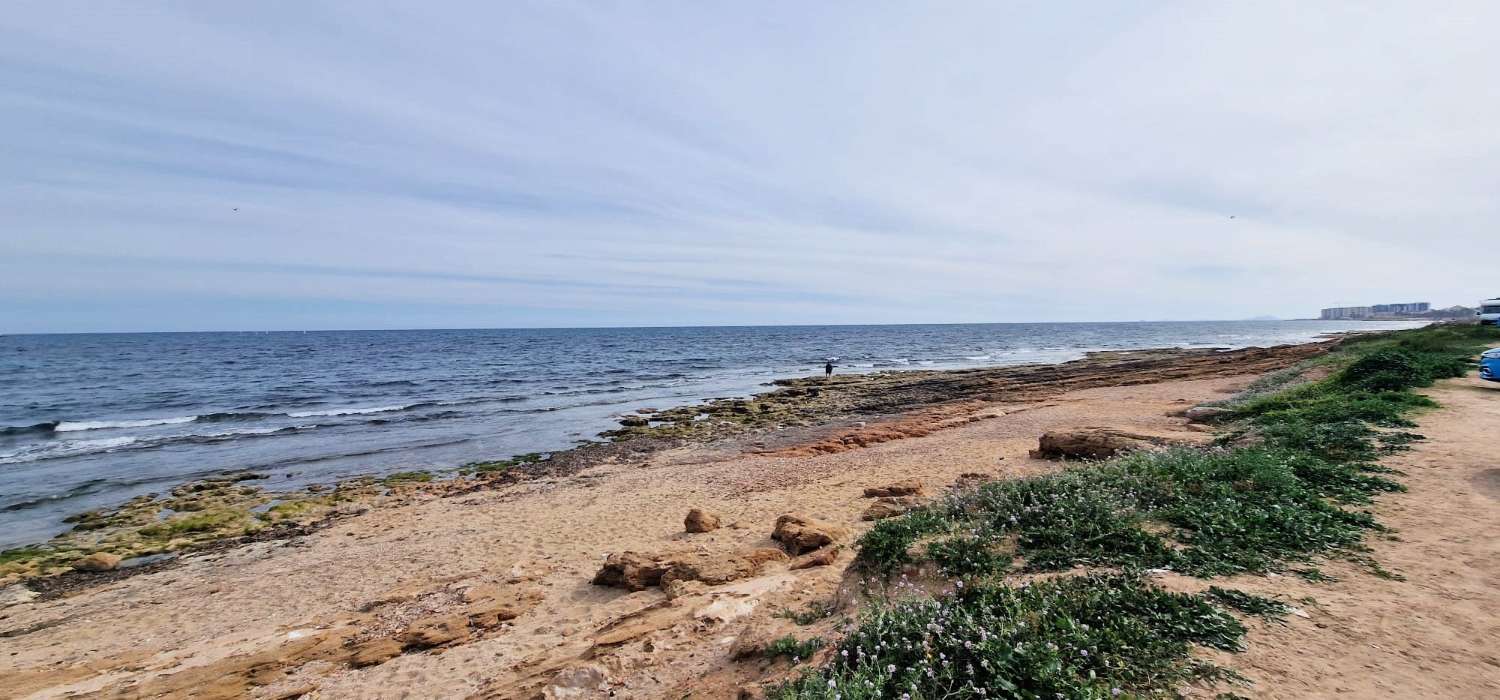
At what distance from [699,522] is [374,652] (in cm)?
462

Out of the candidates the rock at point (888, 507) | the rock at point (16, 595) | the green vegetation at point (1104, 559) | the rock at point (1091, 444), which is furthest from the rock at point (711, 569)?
the rock at point (16, 595)

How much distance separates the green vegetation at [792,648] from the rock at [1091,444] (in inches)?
305

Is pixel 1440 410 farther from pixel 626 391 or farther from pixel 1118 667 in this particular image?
pixel 626 391

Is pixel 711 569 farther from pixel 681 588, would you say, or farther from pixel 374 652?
pixel 374 652

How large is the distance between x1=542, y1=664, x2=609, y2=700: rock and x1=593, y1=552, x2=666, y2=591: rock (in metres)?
2.45

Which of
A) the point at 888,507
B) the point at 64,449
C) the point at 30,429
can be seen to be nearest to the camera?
the point at 888,507

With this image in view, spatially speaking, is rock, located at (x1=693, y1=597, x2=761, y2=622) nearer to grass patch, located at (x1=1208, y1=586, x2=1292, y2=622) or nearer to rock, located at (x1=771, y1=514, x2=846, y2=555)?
rock, located at (x1=771, y1=514, x2=846, y2=555)

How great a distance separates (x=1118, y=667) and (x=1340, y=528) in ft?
12.5

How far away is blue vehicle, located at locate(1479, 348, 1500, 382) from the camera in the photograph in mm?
13133

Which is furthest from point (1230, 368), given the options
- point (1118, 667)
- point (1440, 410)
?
point (1118, 667)

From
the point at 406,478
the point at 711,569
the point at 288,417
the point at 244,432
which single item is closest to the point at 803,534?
the point at 711,569

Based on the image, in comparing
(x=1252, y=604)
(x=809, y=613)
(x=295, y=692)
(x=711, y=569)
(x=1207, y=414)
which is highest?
(x=1252, y=604)

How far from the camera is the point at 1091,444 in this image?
438 inches

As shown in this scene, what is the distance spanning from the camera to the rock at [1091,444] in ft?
34.6
